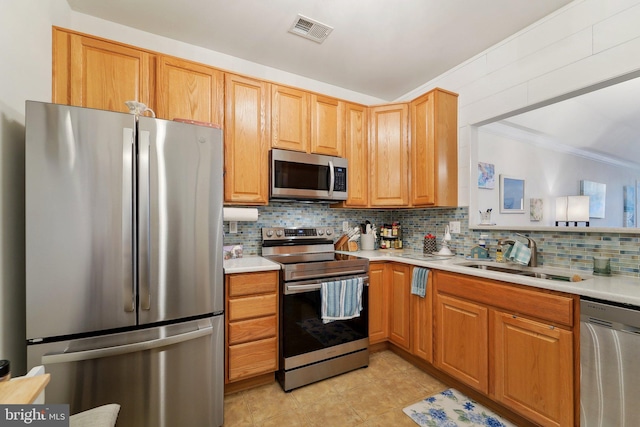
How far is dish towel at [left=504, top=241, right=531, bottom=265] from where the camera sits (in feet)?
6.08

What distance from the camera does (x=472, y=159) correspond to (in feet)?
8.07

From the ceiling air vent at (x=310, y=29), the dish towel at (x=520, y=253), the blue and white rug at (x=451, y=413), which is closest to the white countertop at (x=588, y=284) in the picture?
the dish towel at (x=520, y=253)

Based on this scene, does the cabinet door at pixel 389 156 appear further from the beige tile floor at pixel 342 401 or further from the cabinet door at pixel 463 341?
the beige tile floor at pixel 342 401

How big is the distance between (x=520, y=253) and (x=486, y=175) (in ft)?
5.57

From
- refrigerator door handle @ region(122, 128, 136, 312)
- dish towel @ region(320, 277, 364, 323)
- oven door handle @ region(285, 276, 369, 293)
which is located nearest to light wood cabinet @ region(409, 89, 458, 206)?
dish towel @ region(320, 277, 364, 323)

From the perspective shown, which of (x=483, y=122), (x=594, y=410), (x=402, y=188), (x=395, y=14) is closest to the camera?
(x=594, y=410)

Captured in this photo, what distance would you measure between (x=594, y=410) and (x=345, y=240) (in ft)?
6.64

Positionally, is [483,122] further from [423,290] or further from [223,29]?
[223,29]

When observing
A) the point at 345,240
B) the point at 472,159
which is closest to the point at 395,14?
the point at 472,159

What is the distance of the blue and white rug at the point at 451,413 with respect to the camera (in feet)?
5.39

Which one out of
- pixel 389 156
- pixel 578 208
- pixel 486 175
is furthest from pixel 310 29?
pixel 578 208

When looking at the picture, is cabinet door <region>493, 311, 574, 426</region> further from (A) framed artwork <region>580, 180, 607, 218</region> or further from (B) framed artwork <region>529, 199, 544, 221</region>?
(A) framed artwork <region>580, 180, 607, 218</region>

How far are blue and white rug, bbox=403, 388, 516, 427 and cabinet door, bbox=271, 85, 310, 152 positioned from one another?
2.15m

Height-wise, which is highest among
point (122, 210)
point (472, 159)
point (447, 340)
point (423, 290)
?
point (472, 159)
